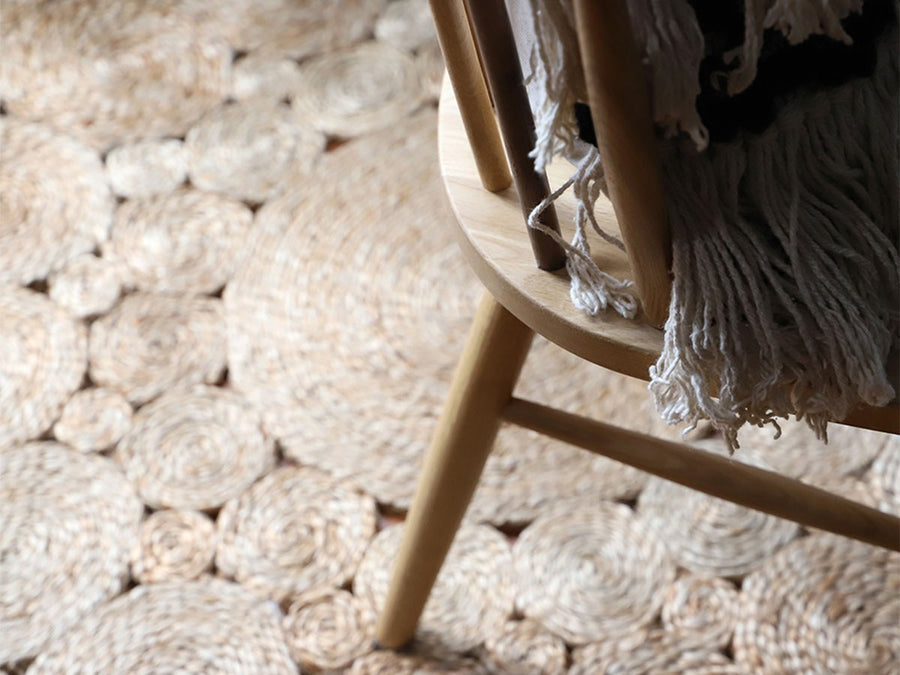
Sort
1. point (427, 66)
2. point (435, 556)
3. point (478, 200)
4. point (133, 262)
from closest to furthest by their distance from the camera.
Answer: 1. point (478, 200)
2. point (435, 556)
3. point (133, 262)
4. point (427, 66)

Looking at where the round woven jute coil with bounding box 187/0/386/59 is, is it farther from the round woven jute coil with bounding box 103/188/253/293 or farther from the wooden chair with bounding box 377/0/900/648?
the wooden chair with bounding box 377/0/900/648

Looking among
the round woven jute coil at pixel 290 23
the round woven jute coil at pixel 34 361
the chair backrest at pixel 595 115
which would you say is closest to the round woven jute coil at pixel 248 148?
the round woven jute coil at pixel 290 23

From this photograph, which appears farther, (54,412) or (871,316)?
(54,412)

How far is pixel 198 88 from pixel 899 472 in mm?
913

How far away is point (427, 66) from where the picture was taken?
130cm

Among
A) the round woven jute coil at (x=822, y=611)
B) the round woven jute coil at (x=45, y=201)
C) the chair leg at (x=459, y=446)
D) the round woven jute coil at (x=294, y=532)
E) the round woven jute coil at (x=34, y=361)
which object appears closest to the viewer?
the chair leg at (x=459, y=446)

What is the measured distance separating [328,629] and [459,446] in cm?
29

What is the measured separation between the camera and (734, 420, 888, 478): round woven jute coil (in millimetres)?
926

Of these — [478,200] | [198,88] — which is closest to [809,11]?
[478,200]

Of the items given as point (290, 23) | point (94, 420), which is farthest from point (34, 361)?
point (290, 23)

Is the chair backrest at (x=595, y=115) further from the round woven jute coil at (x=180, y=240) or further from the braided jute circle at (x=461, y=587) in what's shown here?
the round woven jute coil at (x=180, y=240)

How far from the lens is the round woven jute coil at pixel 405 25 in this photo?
133cm

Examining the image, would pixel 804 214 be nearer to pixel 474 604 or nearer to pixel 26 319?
pixel 474 604

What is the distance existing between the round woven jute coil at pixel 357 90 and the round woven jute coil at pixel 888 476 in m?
0.66
